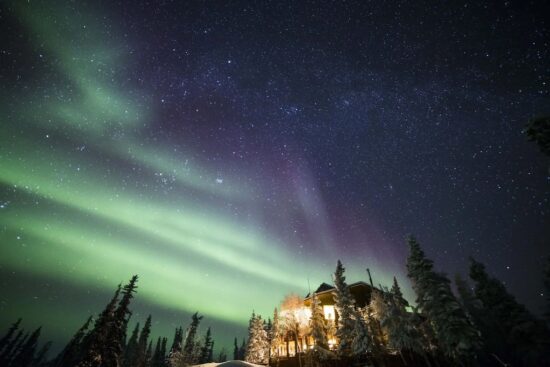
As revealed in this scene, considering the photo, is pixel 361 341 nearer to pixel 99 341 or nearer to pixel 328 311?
pixel 328 311

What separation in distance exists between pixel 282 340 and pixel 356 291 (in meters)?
16.1

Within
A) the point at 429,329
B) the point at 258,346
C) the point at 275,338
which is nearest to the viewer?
the point at 429,329

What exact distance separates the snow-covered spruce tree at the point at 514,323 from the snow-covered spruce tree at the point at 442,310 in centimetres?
631

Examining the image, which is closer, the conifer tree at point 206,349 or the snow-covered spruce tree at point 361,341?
the snow-covered spruce tree at point 361,341

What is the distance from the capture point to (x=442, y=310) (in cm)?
2755

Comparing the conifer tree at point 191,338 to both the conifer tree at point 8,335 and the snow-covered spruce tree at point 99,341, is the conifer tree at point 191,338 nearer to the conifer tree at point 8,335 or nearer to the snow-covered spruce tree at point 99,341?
the snow-covered spruce tree at point 99,341

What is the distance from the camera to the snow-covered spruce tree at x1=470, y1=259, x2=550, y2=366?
28.6 m

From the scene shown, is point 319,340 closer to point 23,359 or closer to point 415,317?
point 415,317

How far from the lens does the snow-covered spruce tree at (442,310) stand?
2580 centimetres

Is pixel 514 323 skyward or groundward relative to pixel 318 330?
groundward

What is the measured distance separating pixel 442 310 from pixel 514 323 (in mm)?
12084

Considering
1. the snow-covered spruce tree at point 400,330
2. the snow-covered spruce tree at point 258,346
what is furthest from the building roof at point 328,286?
the snow-covered spruce tree at point 258,346

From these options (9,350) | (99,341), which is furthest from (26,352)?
(99,341)

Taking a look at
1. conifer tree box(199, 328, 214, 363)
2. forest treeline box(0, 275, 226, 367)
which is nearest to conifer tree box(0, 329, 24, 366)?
forest treeline box(0, 275, 226, 367)
